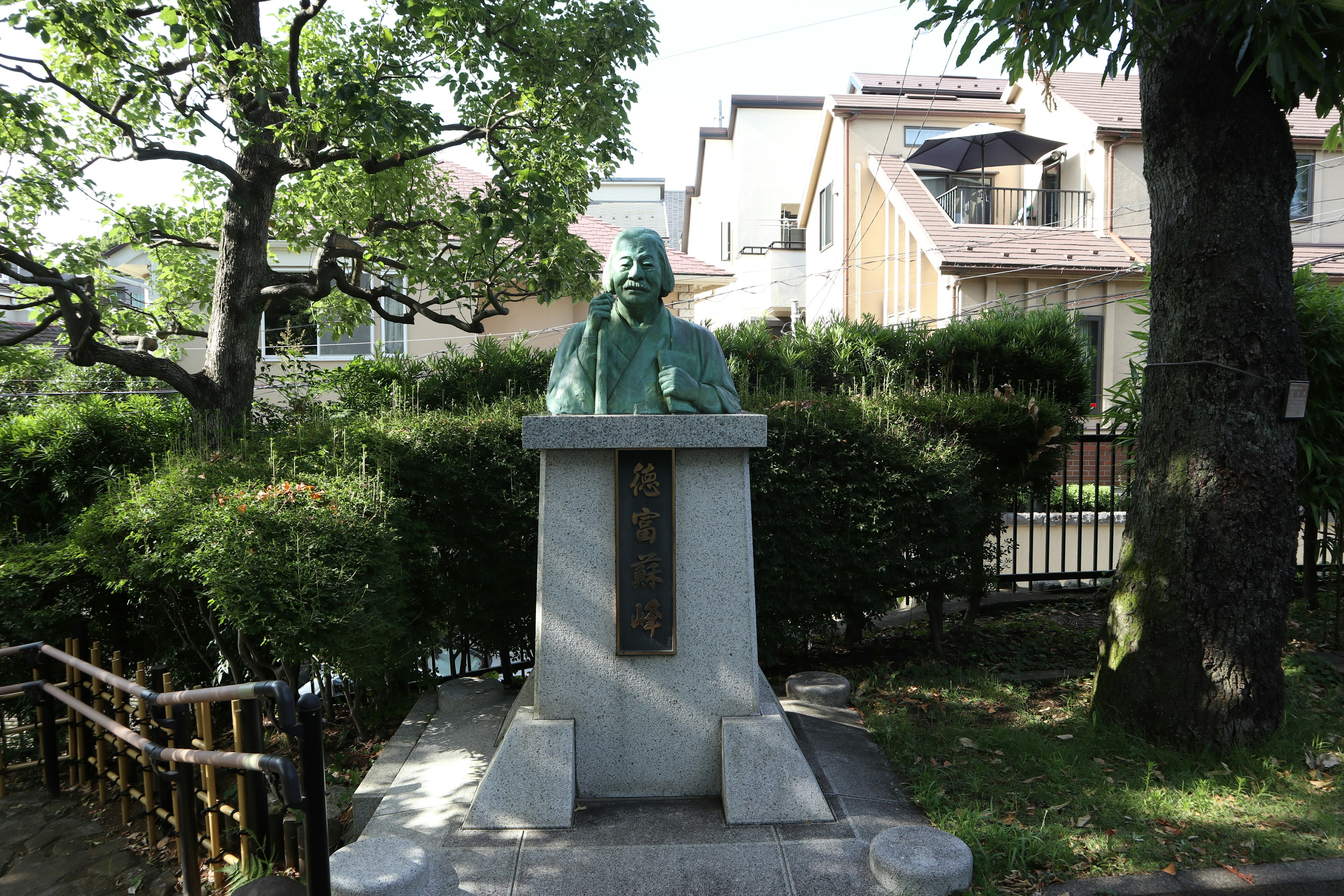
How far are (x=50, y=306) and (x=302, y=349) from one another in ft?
13.2

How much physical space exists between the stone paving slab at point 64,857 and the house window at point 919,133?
19.0 metres

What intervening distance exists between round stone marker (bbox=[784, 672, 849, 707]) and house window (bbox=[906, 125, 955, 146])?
16.3 meters

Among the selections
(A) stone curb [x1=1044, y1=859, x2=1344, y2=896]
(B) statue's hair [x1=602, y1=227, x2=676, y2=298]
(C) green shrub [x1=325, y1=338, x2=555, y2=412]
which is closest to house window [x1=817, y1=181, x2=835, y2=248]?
(C) green shrub [x1=325, y1=338, x2=555, y2=412]

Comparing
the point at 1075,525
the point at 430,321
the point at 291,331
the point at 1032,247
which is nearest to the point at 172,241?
the point at 291,331

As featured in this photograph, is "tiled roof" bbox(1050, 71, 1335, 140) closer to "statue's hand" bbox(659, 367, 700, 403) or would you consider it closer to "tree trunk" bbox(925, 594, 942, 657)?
"tree trunk" bbox(925, 594, 942, 657)

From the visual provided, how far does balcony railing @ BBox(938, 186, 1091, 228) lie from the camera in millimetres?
16141

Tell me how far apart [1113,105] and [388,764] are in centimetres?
1790

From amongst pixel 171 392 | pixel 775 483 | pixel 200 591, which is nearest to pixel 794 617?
pixel 775 483

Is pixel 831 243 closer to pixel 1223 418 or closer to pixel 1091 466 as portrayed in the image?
pixel 1091 466

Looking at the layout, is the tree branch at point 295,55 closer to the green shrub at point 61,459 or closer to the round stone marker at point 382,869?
the green shrub at point 61,459

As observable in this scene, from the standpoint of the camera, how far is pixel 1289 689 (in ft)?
17.4

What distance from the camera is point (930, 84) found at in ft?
71.8

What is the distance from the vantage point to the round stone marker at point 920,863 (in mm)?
3236

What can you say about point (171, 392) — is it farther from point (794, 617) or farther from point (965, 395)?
point (965, 395)
